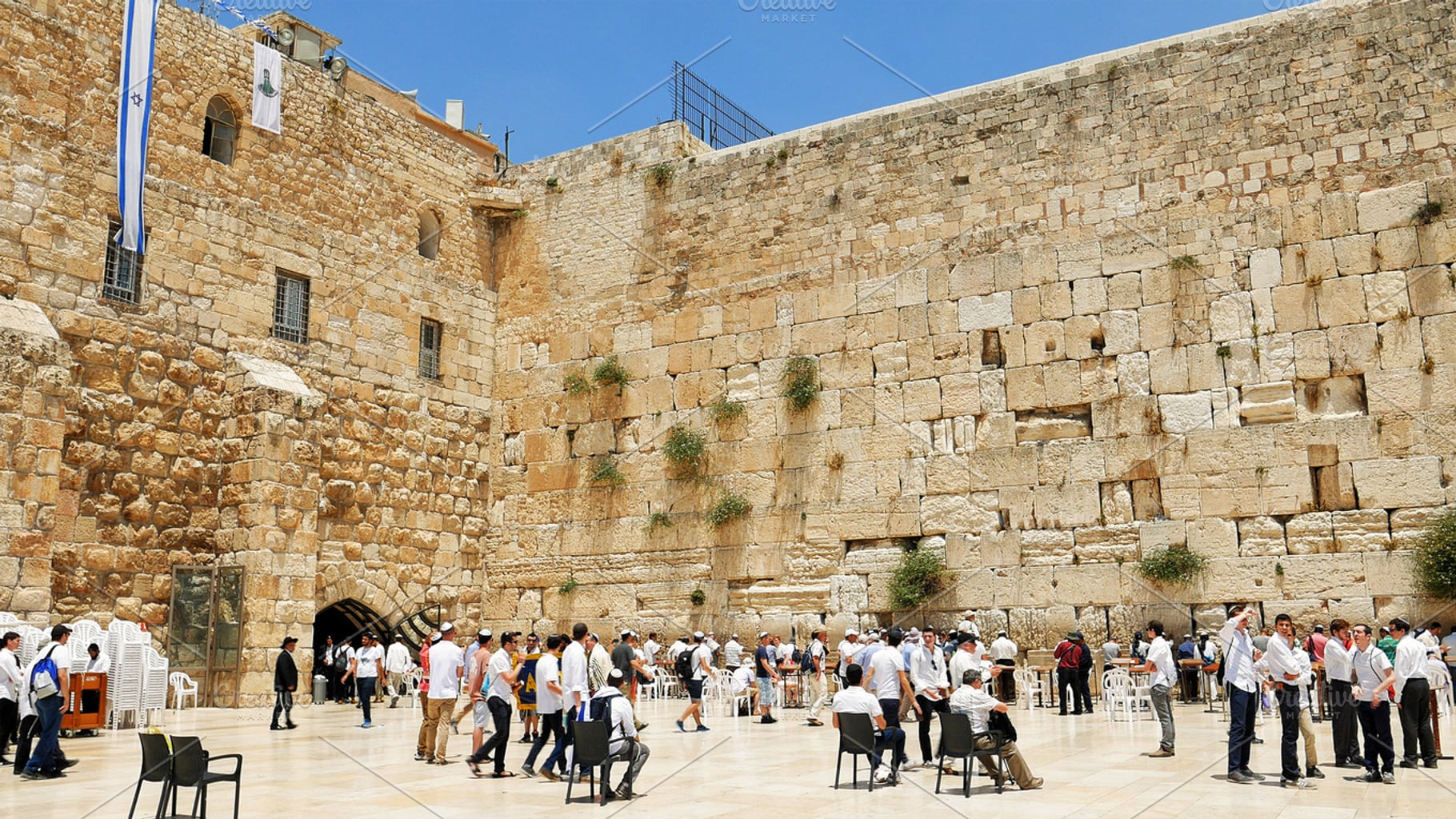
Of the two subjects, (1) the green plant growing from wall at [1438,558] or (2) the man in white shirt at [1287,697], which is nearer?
(2) the man in white shirt at [1287,697]

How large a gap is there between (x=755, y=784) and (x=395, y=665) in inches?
318

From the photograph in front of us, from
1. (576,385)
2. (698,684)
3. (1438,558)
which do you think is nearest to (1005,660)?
(698,684)

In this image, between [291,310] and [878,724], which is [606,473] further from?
[878,724]

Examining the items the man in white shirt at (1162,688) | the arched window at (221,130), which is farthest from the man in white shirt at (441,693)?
the arched window at (221,130)

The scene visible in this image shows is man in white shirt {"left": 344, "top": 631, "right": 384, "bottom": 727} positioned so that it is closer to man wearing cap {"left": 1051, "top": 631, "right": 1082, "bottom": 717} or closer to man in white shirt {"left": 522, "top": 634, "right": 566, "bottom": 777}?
man in white shirt {"left": 522, "top": 634, "right": 566, "bottom": 777}

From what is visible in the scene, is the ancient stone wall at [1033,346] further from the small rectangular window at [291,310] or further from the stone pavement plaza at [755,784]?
the small rectangular window at [291,310]

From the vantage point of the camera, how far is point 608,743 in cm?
719

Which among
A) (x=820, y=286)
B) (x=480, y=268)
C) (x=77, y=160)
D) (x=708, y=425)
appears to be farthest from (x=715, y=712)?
(x=77, y=160)

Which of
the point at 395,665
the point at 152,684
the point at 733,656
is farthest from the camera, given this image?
the point at 733,656

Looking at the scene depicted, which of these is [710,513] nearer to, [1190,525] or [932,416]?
[932,416]

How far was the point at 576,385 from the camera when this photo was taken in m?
17.3

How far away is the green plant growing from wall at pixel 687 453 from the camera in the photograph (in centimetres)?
1617

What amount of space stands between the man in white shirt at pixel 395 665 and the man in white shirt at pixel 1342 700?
34.1ft

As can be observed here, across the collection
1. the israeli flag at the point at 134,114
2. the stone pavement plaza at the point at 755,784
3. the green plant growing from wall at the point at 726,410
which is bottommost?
the stone pavement plaza at the point at 755,784
